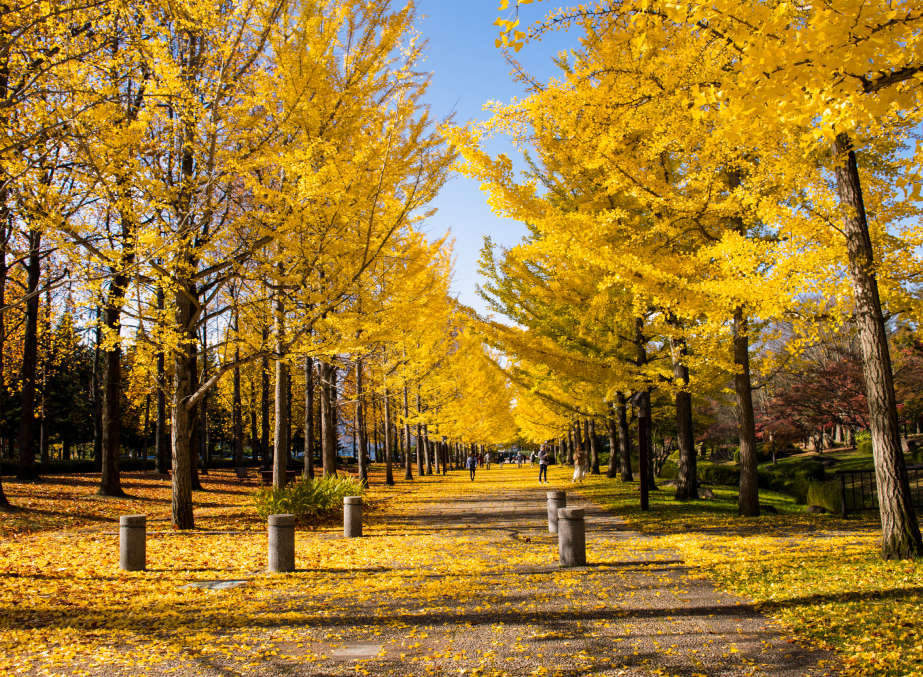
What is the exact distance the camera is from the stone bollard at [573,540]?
273 inches

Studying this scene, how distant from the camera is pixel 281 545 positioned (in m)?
7.12

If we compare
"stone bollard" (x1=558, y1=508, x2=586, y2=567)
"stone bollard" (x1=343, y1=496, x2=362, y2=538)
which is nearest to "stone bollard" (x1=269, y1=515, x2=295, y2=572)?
"stone bollard" (x1=343, y1=496, x2=362, y2=538)

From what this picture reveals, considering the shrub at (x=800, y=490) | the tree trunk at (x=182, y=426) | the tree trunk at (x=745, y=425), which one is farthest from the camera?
the shrub at (x=800, y=490)

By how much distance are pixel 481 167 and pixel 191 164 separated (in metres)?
5.82

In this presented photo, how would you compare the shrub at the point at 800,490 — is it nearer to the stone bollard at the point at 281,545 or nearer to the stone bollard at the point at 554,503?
the stone bollard at the point at 554,503

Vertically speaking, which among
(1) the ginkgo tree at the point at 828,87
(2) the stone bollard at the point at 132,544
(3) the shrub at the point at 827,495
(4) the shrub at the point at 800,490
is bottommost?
(4) the shrub at the point at 800,490

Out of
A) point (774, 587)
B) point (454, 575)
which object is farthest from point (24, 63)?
point (774, 587)

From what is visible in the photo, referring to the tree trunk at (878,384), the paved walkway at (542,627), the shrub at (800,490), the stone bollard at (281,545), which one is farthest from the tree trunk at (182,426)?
the shrub at (800,490)

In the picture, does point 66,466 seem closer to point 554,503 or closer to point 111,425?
point 111,425

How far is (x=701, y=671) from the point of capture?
12.0ft

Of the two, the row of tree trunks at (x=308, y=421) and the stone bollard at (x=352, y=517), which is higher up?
the row of tree trunks at (x=308, y=421)

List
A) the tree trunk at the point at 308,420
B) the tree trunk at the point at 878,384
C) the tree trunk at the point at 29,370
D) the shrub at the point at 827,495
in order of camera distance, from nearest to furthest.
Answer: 1. the tree trunk at the point at 878,384
2. the tree trunk at the point at 29,370
3. the shrub at the point at 827,495
4. the tree trunk at the point at 308,420

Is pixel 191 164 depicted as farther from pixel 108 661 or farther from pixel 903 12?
pixel 903 12

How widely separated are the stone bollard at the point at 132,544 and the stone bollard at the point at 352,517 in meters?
3.27
